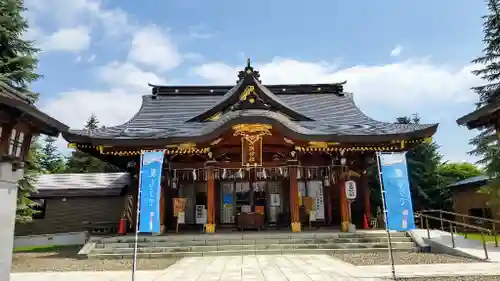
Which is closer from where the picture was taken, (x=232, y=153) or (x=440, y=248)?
(x=440, y=248)

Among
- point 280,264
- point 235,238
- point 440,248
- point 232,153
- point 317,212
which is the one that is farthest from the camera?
point 317,212

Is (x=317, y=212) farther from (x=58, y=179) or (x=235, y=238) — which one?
(x=58, y=179)

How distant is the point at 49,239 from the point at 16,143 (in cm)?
1348

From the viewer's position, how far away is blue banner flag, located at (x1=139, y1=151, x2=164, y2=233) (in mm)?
7238

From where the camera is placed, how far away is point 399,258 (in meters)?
9.48

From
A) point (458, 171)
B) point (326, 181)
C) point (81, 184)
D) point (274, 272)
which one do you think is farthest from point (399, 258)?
point (458, 171)

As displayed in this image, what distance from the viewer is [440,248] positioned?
10336 millimetres

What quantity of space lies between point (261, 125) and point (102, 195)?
10.3 metres

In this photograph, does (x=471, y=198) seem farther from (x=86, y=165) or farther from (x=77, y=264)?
(x=86, y=165)

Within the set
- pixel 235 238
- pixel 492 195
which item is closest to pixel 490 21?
pixel 492 195

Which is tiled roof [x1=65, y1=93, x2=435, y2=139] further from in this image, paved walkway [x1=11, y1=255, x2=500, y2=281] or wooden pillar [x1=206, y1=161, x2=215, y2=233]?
paved walkway [x1=11, y1=255, x2=500, y2=281]

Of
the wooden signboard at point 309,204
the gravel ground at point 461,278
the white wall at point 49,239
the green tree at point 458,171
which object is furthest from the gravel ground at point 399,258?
the green tree at point 458,171

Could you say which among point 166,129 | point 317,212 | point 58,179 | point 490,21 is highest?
point 490,21

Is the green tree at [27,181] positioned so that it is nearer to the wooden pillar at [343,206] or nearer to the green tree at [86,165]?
the wooden pillar at [343,206]
